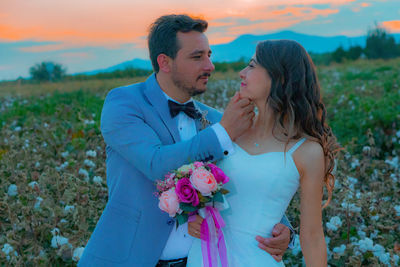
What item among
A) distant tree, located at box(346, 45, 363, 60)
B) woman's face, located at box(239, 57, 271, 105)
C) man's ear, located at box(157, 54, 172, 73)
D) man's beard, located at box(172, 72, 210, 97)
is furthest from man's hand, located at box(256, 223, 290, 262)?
distant tree, located at box(346, 45, 363, 60)

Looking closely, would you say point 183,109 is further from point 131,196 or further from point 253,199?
point 253,199

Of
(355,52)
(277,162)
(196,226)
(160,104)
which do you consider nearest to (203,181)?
(196,226)

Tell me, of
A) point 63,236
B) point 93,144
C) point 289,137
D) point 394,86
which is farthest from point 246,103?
point 394,86

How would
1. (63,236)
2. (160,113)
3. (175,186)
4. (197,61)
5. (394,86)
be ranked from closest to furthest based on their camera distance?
(175,186), (160,113), (197,61), (63,236), (394,86)

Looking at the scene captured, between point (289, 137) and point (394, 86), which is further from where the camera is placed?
point (394, 86)

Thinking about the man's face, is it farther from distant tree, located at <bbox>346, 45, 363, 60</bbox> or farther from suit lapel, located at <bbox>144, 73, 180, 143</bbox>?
distant tree, located at <bbox>346, 45, 363, 60</bbox>

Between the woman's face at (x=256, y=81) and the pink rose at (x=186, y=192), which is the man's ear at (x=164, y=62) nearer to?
the woman's face at (x=256, y=81)

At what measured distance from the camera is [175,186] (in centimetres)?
241

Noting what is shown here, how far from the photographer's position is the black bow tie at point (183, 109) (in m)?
3.11

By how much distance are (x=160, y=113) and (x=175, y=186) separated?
77 cm

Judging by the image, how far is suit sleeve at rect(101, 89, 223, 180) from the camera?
2.56 metres

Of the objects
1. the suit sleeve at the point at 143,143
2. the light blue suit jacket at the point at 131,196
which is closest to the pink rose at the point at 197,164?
the suit sleeve at the point at 143,143

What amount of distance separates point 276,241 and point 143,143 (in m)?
1.04

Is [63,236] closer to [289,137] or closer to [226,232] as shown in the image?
[226,232]
